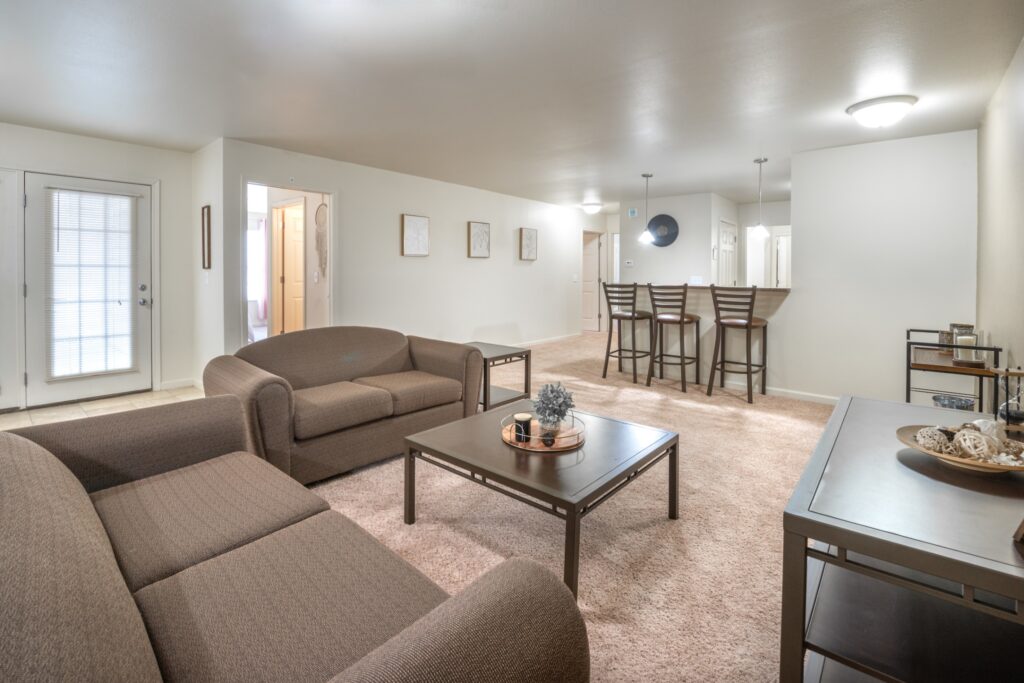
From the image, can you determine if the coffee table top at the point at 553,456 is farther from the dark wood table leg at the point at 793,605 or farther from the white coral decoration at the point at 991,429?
the white coral decoration at the point at 991,429

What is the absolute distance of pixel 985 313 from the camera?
11.4 ft

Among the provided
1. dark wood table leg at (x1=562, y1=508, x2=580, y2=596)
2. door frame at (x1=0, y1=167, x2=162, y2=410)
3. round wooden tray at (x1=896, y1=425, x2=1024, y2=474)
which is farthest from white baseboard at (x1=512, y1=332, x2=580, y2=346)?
round wooden tray at (x1=896, y1=425, x2=1024, y2=474)

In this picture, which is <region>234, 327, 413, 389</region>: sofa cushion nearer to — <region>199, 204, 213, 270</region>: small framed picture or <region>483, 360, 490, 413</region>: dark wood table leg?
<region>483, 360, 490, 413</region>: dark wood table leg

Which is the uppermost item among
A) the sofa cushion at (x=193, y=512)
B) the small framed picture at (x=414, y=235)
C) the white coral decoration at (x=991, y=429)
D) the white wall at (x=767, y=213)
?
the white wall at (x=767, y=213)

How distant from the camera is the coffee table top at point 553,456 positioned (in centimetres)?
175

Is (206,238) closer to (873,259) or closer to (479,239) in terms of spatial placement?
(479,239)

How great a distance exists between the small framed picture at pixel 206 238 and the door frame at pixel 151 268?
460mm

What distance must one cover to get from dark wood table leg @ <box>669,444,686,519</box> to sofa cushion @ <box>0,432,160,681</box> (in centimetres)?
197

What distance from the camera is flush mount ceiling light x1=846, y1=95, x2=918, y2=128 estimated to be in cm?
319

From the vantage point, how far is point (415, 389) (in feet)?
10.2

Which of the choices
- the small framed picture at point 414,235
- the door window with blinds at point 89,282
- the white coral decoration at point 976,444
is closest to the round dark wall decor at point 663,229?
the small framed picture at point 414,235

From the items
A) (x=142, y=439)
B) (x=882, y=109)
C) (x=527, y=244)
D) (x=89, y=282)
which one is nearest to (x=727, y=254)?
(x=527, y=244)

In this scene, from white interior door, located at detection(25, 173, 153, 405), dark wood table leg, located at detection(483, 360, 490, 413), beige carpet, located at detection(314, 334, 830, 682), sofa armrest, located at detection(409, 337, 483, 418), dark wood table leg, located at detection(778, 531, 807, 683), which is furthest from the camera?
white interior door, located at detection(25, 173, 153, 405)

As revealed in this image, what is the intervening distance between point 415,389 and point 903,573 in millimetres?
2453
